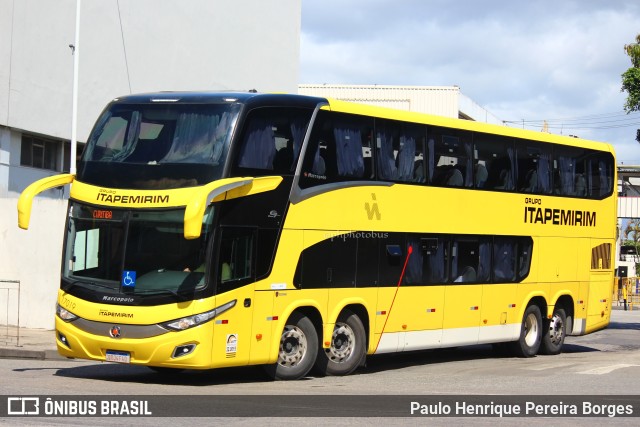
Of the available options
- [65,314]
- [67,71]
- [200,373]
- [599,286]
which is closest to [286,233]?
[200,373]

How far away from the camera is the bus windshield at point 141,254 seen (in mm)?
15398

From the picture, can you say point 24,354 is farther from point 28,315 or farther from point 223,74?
point 223,74

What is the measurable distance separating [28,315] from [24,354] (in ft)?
15.6

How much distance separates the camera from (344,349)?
18.4 meters

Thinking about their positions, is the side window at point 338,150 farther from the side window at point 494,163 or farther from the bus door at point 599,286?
the bus door at point 599,286

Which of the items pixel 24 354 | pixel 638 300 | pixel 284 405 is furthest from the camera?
pixel 638 300

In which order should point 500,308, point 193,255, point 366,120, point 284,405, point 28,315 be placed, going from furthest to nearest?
point 28,315 → point 500,308 → point 366,120 → point 193,255 → point 284,405

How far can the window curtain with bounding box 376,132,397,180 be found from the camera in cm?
1894

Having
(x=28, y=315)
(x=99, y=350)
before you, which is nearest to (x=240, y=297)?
(x=99, y=350)

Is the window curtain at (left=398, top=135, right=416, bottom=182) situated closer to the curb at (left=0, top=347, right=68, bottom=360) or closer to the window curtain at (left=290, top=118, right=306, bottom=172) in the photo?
the window curtain at (left=290, top=118, right=306, bottom=172)

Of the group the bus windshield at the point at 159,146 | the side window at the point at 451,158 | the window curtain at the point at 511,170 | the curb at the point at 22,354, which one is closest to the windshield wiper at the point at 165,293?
the bus windshield at the point at 159,146

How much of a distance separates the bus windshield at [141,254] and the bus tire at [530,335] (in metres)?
10.5

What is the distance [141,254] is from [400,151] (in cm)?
588

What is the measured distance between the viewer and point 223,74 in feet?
133
